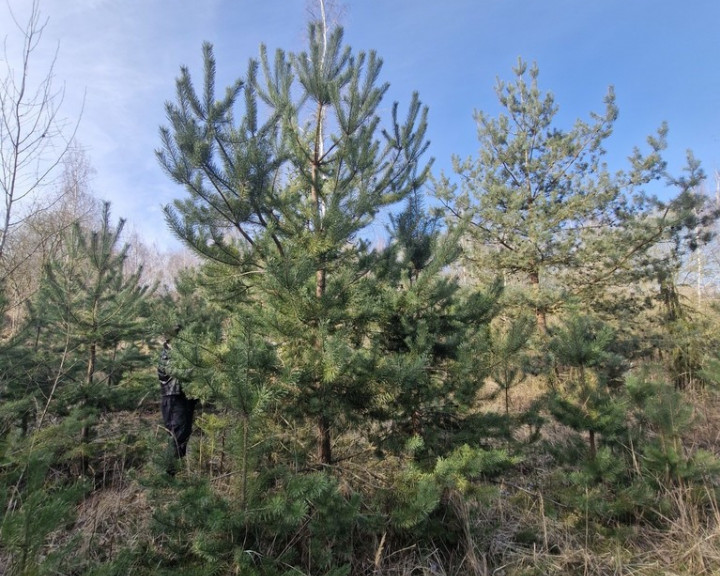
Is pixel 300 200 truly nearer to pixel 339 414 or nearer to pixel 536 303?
pixel 339 414

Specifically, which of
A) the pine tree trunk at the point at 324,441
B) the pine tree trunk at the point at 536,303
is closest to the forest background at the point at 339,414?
the pine tree trunk at the point at 324,441

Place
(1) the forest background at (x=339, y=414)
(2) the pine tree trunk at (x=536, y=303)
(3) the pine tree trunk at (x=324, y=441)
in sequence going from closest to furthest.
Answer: (1) the forest background at (x=339, y=414) < (3) the pine tree trunk at (x=324, y=441) < (2) the pine tree trunk at (x=536, y=303)

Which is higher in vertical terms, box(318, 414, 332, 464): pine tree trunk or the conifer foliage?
the conifer foliage

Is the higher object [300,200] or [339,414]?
[300,200]

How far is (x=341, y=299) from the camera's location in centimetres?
331

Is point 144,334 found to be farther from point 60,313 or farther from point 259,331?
point 259,331

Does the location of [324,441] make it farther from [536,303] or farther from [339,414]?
[536,303]

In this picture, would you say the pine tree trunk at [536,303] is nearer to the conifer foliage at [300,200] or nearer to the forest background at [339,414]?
the forest background at [339,414]

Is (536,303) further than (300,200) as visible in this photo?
Yes

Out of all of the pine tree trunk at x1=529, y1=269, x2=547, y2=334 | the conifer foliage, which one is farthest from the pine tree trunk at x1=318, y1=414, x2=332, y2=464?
the pine tree trunk at x1=529, y1=269, x2=547, y2=334

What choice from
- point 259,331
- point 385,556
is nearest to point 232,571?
point 385,556

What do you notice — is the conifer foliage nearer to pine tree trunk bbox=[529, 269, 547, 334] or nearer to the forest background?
the forest background

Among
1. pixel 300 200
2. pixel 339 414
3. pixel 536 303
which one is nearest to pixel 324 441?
pixel 339 414

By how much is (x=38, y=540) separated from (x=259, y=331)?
1870 mm
